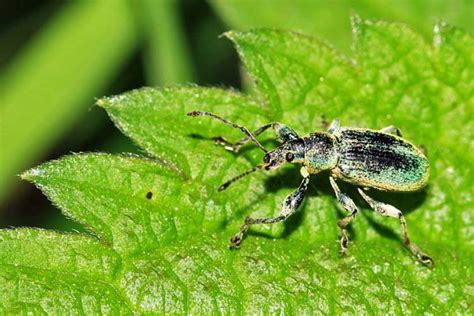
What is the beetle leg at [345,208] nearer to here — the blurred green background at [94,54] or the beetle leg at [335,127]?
the beetle leg at [335,127]

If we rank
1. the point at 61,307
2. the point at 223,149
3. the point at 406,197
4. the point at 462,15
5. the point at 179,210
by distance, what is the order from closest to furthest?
1. the point at 61,307
2. the point at 179,210
3. the point at 223,149
4. the point at 406,197
5. the point at 462,15

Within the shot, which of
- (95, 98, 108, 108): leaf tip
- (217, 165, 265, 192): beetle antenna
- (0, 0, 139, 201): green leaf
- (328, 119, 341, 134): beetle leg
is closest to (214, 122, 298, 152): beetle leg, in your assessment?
(217, 165, 265, 192): beetle antenna

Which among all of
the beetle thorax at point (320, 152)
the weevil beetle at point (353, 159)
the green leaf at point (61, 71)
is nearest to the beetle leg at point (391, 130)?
the weevil beetle at point (353, 159)

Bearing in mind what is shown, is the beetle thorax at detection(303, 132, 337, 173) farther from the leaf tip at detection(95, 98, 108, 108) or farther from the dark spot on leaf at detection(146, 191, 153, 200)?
the leaf tip at detection(95, 98, 108, 108)

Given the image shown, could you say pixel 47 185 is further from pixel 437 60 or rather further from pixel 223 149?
pixel 437 60

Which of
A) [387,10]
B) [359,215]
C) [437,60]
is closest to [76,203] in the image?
[359,215]

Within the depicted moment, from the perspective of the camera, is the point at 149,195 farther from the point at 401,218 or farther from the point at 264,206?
the point at 401,218
